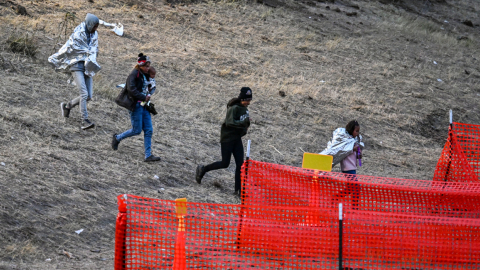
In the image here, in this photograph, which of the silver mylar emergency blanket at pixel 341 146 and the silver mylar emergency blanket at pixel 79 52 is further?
the silver mylar emergency blanket at pixel 79 52

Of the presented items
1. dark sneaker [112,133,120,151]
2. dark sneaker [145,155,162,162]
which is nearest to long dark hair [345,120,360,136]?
dark sneaker [145,155,162,162]

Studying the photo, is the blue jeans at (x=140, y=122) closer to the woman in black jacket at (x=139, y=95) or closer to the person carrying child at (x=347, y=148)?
the woman in black jacket at (x=139, y=95)

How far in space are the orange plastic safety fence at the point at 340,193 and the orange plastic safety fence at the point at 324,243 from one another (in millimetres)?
584

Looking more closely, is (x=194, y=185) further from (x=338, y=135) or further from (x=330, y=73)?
(x=330, y=73)

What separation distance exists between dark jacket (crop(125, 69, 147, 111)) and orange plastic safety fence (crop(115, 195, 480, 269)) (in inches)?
103

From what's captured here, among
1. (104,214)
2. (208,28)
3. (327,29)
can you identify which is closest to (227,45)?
(208,28)

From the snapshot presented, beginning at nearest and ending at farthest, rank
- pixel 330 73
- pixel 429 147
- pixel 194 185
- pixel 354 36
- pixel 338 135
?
pixel 338 135 → pixel 194 185 → pixel 429 147 → pixel 330 73 → pixel 354 36

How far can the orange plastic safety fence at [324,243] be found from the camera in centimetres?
559

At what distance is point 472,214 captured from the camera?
22.2 feet

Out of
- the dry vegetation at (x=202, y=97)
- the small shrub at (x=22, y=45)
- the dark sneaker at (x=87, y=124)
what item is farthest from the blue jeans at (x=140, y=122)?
the small shrub at (x=22, y=45)

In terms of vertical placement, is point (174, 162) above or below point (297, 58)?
below

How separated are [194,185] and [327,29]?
13.2m

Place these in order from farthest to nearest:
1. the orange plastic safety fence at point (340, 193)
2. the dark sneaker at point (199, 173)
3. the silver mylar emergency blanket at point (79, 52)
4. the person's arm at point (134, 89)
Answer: the silver mylar emergency blanket at point (79, 52), the dark sneaker at point (199, 173), the person's arm at point (134, 89), the orange plastic safety fence at point (340, 193)

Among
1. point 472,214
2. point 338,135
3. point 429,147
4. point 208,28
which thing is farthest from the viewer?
point 208,28
